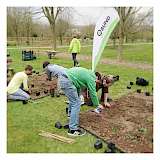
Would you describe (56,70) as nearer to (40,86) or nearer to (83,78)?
(83,78)

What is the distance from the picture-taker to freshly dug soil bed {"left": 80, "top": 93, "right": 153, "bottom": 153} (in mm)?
4621

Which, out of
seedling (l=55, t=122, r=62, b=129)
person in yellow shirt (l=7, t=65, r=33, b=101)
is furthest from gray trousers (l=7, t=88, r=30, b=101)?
seedling (l=55, t=122, r=62, b=129)

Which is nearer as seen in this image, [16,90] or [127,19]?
[16,90]

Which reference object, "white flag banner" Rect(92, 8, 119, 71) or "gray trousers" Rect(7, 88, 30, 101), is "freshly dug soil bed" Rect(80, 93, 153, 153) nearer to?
"white flag banner" Rect(92, 8, 119, 71)

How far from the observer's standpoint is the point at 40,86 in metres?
8.05

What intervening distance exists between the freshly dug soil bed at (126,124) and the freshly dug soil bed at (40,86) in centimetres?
173

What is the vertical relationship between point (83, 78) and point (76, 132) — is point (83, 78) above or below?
above

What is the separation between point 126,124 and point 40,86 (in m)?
3.37

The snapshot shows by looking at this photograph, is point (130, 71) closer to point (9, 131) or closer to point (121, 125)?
point (121, 125)

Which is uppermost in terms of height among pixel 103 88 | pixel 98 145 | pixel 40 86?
pixel 103 88

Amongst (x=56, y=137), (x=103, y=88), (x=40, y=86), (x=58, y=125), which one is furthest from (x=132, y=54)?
(x=56, y=137)

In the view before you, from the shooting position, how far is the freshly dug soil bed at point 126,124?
4621mm

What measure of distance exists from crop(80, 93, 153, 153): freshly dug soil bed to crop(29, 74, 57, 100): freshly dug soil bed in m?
1.73
